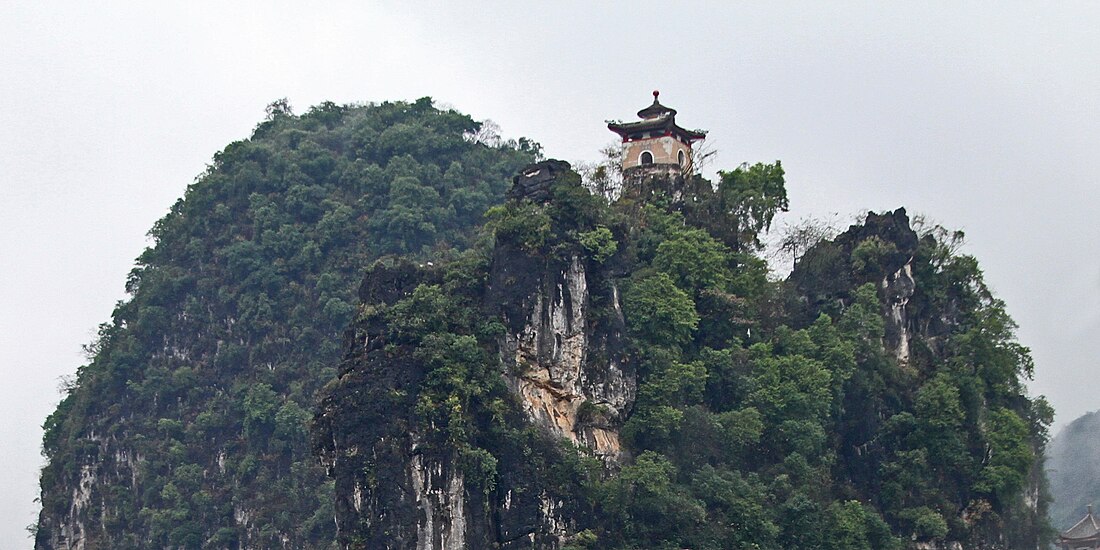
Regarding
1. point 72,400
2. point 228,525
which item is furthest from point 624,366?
point 72,400

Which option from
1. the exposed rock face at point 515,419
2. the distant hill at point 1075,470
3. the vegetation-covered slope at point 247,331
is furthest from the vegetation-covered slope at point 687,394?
the distant hill at point 1075,470

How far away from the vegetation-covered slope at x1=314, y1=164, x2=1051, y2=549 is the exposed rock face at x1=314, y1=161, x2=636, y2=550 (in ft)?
0.15

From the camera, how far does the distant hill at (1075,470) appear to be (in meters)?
67.8

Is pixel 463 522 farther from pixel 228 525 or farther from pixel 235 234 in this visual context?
pixel 235 234

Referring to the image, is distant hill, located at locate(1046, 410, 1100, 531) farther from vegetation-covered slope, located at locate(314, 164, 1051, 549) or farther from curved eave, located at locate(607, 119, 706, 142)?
curved eave, located at locate(607, 119, 706, 142)

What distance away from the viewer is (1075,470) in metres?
72.9

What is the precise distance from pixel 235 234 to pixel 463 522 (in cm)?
2761

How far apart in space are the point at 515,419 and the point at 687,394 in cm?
456

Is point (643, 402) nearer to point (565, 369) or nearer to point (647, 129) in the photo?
point (565, 369)

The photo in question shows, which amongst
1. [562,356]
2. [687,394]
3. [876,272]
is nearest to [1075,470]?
[876,272]

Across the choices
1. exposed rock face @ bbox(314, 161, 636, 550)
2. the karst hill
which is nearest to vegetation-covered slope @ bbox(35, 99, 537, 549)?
the karst hill

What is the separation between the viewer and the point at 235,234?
61.3 metres

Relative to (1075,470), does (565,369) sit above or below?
below

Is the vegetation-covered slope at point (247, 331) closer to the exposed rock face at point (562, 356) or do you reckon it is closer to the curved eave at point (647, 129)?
the curved eave at point (647, 129)
